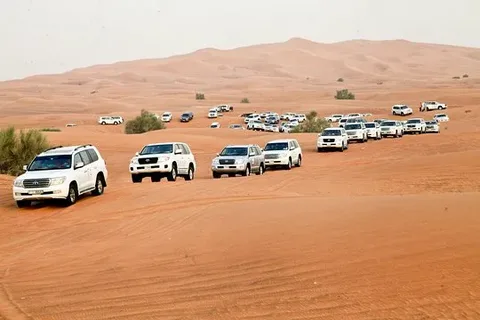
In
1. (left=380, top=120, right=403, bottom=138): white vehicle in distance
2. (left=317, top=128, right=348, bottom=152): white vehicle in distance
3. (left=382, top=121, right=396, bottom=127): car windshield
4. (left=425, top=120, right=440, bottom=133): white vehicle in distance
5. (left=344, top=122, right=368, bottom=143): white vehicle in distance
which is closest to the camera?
(left=317, top=128, right=348, bottom=152): white vehicle in distance

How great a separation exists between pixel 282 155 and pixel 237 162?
4.36 m

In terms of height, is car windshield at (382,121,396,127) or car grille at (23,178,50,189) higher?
car grille at (23,178,50,189)

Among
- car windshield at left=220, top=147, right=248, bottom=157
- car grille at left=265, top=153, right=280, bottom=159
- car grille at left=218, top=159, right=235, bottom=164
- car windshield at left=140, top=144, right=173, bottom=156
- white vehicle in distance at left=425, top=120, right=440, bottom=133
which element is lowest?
white vehicle in distance at left=425, top=120, right=440, bottom=133

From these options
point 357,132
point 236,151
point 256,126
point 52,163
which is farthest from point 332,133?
point 52,163

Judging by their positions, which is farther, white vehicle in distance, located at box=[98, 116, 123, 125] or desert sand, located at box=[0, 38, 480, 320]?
white vehicle in distance, located at box=[98, 116, 123, 125]

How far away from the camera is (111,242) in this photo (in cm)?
1308

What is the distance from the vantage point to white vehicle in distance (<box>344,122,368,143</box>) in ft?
155

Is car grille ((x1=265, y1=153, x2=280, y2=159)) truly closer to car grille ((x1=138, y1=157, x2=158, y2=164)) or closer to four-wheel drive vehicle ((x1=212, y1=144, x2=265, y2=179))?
four-wheel drive vehicle ((x1=212, y1=144, x2=265, y2=179))

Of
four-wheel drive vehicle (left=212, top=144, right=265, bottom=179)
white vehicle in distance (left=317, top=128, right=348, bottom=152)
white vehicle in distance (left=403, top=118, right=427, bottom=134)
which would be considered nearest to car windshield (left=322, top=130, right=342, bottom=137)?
white vehicle in distance (left=317, top=128, right=348, bottom=152)

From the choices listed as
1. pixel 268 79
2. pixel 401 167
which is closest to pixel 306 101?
pixel 268 79

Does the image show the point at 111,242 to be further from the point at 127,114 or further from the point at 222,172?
the point at 127,114

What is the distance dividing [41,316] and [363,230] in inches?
A: 229

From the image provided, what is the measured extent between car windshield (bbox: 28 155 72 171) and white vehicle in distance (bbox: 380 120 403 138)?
36.1 m

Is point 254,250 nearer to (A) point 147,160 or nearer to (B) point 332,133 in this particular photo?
(A) point 147,160
